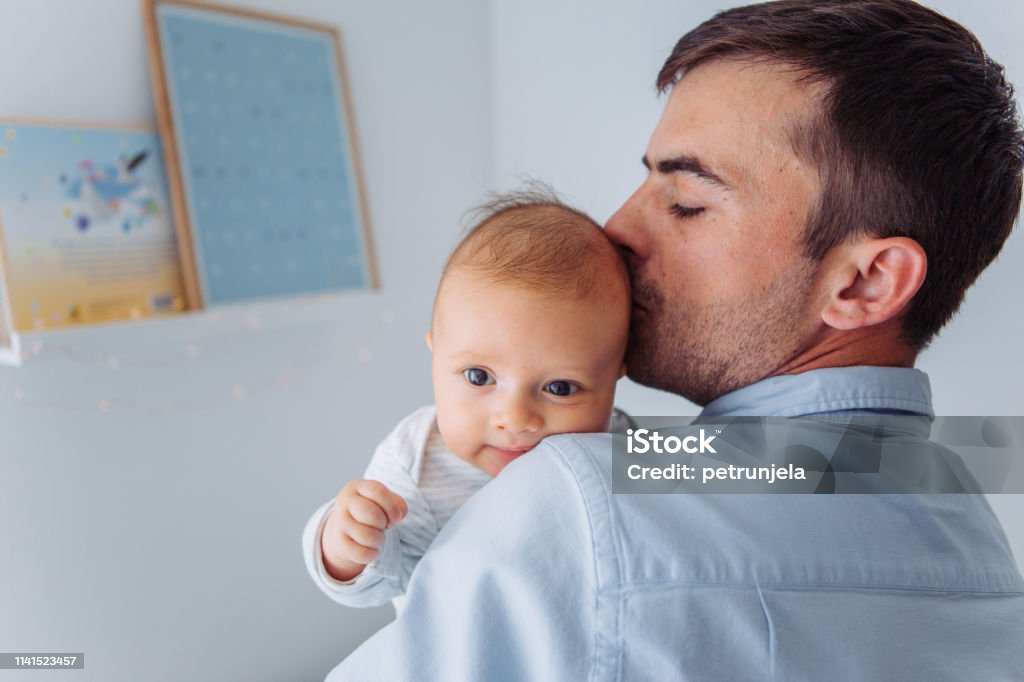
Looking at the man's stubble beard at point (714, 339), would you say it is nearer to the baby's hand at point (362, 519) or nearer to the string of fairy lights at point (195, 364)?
the baby's hand at point (362, 519)

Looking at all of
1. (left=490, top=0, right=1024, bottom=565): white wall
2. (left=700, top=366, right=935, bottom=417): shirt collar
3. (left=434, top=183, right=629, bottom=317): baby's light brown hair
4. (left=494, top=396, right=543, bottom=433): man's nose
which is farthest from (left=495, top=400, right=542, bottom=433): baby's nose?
(left=490, top=0, right=1024, bottom=565): white wall

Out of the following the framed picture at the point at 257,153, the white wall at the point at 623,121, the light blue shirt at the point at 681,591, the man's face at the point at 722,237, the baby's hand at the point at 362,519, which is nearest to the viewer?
the light blue shirt at the point at 681,591

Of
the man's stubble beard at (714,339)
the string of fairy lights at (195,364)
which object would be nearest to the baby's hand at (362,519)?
the man's stubble beard at (714,339)

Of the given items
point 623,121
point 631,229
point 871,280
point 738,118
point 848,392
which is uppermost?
point 623,121

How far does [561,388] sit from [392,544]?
289 millimetres

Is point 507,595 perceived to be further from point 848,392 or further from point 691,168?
point 691,168

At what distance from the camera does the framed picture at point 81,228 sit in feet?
5.32

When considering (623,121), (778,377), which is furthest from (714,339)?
(623,121)

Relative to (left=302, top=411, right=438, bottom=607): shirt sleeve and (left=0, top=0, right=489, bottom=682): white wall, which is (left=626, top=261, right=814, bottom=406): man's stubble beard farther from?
(left=0, top=0, right=489, bottom=682): white wall

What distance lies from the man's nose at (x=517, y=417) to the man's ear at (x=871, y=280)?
1.31 ft

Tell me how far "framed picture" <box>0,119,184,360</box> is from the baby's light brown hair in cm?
107

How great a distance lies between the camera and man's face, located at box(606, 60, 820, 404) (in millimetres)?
1023

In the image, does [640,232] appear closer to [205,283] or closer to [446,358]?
[446,358]

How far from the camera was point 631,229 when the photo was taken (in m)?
1.13
